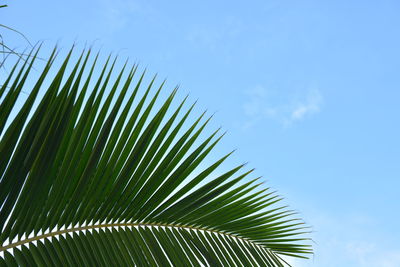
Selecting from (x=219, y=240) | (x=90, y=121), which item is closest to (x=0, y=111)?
(x=90, y=121)

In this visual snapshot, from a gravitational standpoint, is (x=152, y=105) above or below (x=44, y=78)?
above

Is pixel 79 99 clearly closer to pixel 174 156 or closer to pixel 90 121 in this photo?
pixel 90 121

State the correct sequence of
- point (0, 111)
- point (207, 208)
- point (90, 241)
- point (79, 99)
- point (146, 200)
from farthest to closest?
point (207, 208)
point (146, 200)
point (90, 241)
point (79, 99)
point (0, 111)

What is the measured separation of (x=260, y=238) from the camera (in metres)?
2.03

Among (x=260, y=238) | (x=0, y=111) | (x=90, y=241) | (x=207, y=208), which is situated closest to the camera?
(x=0, y=111)

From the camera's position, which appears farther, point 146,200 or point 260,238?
point 260,238

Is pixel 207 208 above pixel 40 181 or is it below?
above

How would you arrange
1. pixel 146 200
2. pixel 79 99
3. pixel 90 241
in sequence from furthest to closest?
pixel 146 200 → pixel 90 241 → pixel 79 99

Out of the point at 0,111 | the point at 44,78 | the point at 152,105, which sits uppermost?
the point at 152,105

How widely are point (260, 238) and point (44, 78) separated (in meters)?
1.15

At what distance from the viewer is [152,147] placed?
150 centimetres

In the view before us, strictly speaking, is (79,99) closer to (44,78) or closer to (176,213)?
(44,78)

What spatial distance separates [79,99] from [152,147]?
0.28 metres

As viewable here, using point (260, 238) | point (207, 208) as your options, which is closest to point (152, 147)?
point (207, 208)
